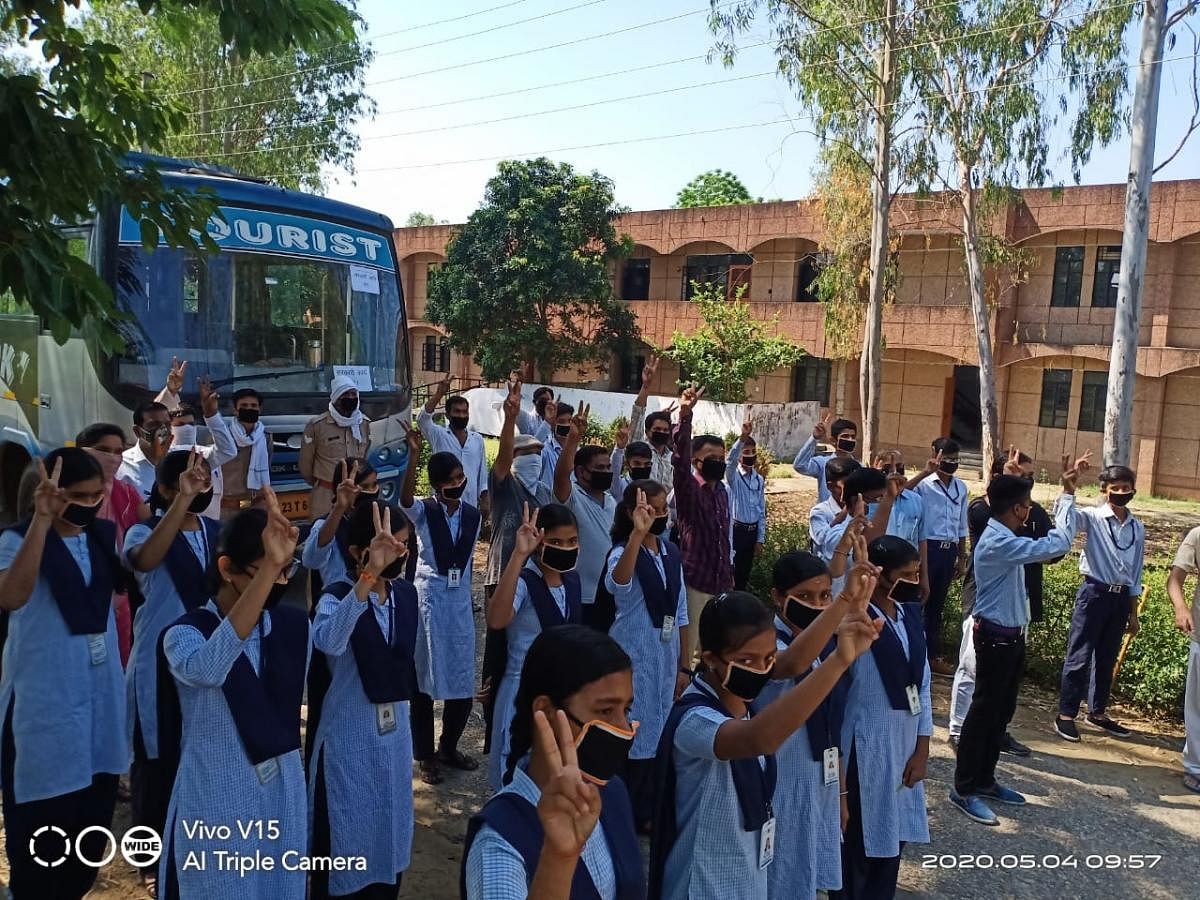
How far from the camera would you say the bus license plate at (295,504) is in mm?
6949

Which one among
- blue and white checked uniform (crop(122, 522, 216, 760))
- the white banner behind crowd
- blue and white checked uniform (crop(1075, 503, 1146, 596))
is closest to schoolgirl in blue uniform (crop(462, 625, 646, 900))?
blue and white checked uniform (crop(122, 522, 216, 760))

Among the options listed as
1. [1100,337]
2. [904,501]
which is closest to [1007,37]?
[1100,337]

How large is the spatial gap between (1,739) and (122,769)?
411mm

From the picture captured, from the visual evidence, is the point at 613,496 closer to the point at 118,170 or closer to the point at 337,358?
the point at 337,358

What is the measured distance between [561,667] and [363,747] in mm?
1364

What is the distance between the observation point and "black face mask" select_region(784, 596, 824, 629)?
3.17m

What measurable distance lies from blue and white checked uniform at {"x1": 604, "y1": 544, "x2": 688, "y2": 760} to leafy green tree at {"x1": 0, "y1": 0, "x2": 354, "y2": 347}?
7.25 feet

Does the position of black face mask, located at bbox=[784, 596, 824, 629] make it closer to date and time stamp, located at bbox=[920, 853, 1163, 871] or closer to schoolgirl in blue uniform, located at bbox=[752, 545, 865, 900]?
schoolgirl in blue uniform, located at bbox=[752, 545, 865, 900]

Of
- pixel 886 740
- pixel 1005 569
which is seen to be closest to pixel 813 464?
pixel 1005 569

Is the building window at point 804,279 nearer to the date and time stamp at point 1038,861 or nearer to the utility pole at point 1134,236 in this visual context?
the utility pole at point 1134,236

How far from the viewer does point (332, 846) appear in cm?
301

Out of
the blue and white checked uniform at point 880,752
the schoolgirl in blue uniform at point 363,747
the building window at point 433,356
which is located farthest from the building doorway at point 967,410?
the schoolgirl in blue uniform at point 363,747

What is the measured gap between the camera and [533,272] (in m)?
21.2

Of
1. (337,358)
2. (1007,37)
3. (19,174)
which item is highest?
(1007,37)
